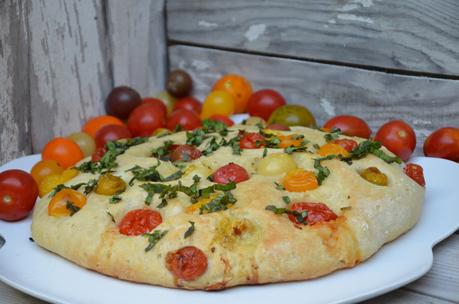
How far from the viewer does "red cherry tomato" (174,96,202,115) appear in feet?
10.5

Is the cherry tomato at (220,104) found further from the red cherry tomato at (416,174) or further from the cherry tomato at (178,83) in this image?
the red cherry tomato at (416,174)

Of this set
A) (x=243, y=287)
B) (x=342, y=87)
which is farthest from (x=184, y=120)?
(x=243, y=287)

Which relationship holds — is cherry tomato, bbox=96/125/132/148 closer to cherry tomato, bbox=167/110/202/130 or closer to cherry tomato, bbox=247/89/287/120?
cherry tomato, bbox=167/110/202/130

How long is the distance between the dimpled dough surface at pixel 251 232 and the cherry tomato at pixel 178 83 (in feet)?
4.26

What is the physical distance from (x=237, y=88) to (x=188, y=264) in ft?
5.16

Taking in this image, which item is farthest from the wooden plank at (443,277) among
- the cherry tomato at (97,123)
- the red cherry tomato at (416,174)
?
the cherry tomato at (97,123)

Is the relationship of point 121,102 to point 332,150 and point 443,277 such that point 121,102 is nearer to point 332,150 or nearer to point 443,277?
point 332,150

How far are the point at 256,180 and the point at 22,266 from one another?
0.71m

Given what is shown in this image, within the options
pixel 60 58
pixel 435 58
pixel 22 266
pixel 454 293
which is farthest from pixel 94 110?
pixel 454 293

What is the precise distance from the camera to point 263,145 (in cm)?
223

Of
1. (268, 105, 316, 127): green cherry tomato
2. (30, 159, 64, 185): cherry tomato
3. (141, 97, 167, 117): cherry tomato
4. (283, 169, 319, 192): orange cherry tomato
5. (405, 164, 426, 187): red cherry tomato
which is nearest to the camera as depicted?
(283, 169, 319, 192): orange cherry tomato

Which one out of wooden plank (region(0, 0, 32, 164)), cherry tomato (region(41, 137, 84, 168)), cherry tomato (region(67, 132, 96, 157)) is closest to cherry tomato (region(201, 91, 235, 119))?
cherry tomato (region(67, 132, 96, 157))

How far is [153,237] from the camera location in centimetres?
172

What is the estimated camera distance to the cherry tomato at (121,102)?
2986 millimetres
